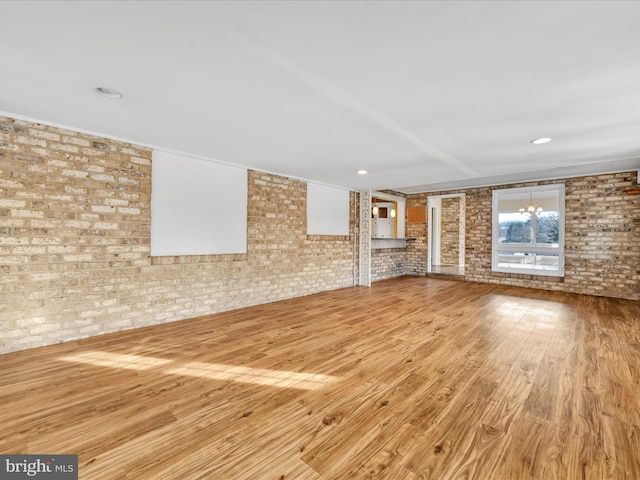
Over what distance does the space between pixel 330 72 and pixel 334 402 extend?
92.4 inches

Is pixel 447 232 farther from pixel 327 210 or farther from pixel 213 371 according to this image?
pixel 213 371

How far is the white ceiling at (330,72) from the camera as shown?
1.53 m

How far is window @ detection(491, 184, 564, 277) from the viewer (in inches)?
253

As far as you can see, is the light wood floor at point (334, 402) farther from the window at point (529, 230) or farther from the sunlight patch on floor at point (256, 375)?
the window at point (529, 230)

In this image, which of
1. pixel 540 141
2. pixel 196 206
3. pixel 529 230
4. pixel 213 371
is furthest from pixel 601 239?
pixel 196 206

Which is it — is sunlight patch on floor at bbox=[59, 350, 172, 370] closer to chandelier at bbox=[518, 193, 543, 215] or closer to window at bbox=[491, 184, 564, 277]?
window at bbox=[491, 184, 564, 277]

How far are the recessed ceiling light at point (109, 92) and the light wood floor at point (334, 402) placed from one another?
7.75 feet

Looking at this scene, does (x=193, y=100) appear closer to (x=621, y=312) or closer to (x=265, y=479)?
(x=265, y=479)

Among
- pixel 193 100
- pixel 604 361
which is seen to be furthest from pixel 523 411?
pixel 193 100

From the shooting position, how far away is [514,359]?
108 inches

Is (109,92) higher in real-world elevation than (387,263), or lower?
higher

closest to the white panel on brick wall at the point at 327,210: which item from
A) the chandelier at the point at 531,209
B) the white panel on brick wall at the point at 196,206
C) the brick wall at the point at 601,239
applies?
the white panel on brick wall at the point at 196,206

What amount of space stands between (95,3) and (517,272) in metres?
8.17

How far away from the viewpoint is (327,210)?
6.33m
